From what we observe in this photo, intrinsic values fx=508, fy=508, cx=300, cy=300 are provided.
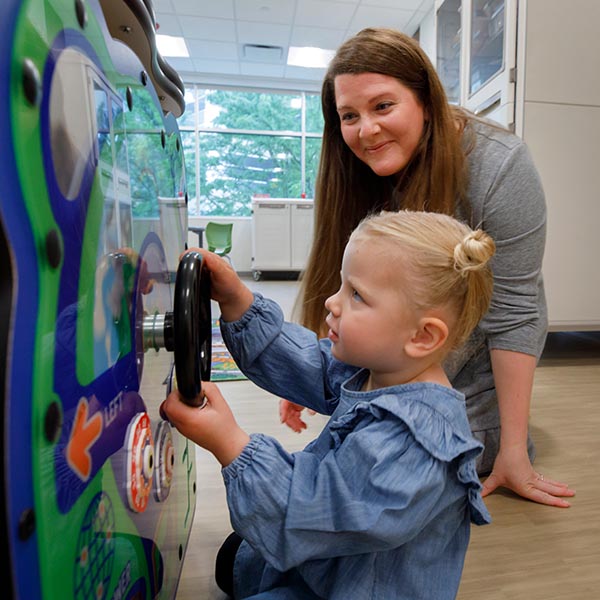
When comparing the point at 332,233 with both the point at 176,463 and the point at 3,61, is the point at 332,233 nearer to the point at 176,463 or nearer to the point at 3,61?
the point at 176,463

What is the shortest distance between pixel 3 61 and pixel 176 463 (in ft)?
1.89

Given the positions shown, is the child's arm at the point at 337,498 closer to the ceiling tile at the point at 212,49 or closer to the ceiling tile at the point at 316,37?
the ceiling tile at the point at 316,37

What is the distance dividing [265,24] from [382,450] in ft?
14.4

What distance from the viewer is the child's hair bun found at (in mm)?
513

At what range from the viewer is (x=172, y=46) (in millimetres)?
4680

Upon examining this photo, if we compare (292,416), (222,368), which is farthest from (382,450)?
(222,368)

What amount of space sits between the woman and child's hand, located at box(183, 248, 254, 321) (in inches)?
13.1

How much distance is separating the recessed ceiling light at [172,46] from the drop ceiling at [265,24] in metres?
0.06

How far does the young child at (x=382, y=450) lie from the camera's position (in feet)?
1.53

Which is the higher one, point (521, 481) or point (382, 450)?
point (382, 450)

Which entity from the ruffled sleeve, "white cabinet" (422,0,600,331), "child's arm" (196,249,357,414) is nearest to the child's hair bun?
the ruffled sleeve

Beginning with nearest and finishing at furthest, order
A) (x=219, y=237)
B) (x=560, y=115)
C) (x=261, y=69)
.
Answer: (x=560, y=115) < (x=219, y=237) < (x=261, y=69)

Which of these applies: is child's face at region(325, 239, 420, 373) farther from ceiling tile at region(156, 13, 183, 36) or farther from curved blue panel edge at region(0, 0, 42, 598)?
ceiling tile at region(156, 13, 183, 36)

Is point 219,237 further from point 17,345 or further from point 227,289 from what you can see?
point 17,345
